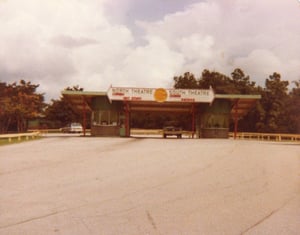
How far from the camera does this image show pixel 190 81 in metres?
80.6

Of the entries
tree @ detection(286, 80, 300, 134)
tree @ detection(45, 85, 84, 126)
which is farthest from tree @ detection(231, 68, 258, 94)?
tree @ detection(45, 85, 84, 126)

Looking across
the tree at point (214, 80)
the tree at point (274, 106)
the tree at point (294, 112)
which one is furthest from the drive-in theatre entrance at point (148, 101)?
the tree at point (214, 80)

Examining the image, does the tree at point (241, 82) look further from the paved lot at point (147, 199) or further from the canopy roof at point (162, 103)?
the paved lot at point (147, 199)

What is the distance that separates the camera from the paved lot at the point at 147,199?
17.5ft

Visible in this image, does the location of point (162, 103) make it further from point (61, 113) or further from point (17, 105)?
point (61, 113)

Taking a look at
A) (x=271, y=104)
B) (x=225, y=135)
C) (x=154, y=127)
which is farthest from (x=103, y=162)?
(x=154, y=127)

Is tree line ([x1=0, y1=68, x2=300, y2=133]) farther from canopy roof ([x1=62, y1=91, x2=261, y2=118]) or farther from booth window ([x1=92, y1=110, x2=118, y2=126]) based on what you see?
booth window ([x1=92, y1=110, x2=118, y2=126])

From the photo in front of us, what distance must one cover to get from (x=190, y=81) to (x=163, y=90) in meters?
47.5

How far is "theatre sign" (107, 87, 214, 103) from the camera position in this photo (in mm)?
33938

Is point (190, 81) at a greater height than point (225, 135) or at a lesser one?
greater

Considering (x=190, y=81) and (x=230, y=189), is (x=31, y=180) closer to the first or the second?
(x=230, y=189)

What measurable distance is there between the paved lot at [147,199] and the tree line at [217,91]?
46014mm

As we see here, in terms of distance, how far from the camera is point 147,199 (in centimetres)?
708

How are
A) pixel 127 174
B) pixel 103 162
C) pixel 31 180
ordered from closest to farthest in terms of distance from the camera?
1. pixel 31 180
2. pixel 127 174
3. pixel 103 162
